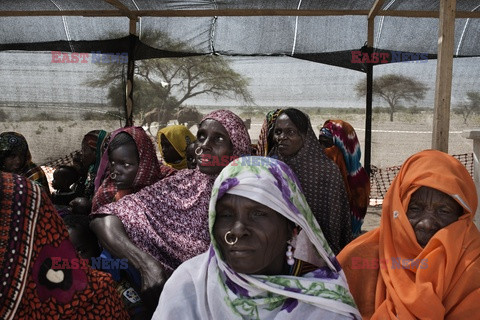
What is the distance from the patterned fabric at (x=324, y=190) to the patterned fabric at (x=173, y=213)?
701 millimetres

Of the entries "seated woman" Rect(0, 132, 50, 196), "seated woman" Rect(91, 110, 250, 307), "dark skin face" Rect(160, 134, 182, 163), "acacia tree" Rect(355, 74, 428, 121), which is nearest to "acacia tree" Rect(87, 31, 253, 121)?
Answer: "dark skin face" Rect(160, 134, 182, 163)

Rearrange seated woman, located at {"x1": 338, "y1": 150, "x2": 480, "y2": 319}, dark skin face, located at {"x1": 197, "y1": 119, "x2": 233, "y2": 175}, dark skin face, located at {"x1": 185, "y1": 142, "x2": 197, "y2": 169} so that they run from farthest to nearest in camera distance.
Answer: dark skin face, located at {"x1": 185, "y1": 142, "x2": 197, "y2": 169} → dark skin face, located at {"x1": 197, "y1": 119, "x2": 233, "y2": 175} → seated woman, located at {"x1": 338, "y1": 150, "x2": 480, "y2": 319}

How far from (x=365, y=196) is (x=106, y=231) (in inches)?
104

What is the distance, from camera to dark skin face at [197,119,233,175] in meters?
3.02

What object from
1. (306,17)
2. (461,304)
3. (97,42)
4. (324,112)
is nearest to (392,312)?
(461,304)

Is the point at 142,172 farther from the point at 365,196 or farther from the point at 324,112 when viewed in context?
the point at 324,112

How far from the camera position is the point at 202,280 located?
175 centimetres

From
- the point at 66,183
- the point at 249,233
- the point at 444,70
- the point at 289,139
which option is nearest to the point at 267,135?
the point at 289,139

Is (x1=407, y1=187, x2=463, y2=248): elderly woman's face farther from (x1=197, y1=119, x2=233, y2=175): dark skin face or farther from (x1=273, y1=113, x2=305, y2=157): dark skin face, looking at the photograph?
(x1=273, y1=113, x2=305, y2=157): dark skin face

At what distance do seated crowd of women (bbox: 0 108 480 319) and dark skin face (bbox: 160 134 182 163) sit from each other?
1.32 meters

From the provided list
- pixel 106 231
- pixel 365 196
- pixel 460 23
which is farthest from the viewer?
pixel 460 23

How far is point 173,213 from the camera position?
117 inches

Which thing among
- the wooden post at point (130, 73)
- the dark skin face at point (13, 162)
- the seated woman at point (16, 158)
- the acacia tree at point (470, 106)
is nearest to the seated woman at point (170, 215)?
the seated woman at point (16, 158)

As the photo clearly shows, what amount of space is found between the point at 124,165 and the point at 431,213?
2007 millimetres
